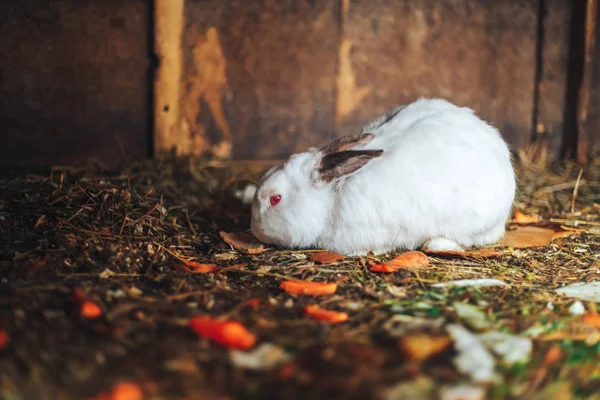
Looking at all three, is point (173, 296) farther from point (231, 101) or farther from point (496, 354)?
point (231, 101)

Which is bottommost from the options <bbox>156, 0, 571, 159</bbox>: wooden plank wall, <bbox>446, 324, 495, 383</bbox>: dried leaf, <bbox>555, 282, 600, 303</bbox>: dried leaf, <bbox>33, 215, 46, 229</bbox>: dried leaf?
<bbox>555, 282, 600, 303</bbox>: dried leaf

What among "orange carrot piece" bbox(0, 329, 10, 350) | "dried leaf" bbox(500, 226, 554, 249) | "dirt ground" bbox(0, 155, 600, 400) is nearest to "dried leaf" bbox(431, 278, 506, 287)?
"dirt ground" bbox(0, 155, 600, 400)

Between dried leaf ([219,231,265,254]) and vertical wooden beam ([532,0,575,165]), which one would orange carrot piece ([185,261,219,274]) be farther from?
vertical wooden beam ([532,0,575,165])

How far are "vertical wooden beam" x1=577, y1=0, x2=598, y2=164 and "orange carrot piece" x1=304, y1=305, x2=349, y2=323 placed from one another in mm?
4432

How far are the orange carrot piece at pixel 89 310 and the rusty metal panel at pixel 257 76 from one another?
Result: 2963 millimetres

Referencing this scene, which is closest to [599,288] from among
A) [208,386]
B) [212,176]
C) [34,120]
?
[208,386]

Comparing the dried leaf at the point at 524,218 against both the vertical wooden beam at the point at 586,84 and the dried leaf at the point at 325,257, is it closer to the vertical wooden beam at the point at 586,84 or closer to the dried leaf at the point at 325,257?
the dried leaf at the point at 325,257

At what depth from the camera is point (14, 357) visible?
215 cm

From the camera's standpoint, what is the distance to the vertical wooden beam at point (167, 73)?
5.23 meters

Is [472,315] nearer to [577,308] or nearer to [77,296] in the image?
[577,308]

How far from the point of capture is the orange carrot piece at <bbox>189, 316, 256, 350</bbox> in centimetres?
229

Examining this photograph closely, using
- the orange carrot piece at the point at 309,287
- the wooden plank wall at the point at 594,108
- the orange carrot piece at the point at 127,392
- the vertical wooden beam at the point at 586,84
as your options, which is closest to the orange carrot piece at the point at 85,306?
the orange carrot piece at the point at 127,392

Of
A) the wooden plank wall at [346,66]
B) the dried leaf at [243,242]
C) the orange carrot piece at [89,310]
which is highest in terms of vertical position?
the wooden plank wall at [346,66]

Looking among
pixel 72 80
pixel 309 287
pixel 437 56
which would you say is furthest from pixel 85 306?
pixel 437 56
